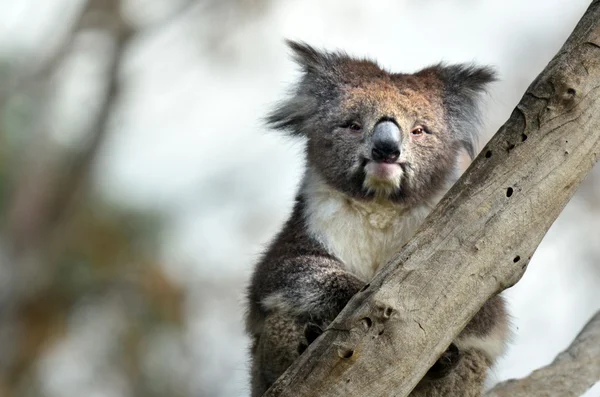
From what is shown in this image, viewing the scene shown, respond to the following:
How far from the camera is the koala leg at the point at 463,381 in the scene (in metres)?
3.74

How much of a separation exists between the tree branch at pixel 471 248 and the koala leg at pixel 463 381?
582 mm

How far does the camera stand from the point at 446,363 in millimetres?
3418

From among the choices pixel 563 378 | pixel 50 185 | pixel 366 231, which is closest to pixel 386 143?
pixel 366 231

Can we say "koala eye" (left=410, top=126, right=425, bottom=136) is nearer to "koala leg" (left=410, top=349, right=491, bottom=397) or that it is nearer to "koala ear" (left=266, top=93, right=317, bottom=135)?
"koala ear" (left=266, top=93, right=317, bottom=135)

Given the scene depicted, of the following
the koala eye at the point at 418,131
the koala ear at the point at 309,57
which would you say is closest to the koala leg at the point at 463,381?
the koala eye at the point at 418,131

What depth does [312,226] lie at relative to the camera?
13.4 feet

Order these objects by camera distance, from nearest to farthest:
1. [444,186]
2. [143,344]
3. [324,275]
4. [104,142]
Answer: [324,275], [444,186], [104,142], [143,344]

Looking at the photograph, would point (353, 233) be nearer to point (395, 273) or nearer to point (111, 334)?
point (395, 273)

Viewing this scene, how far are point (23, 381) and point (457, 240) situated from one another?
842 cm

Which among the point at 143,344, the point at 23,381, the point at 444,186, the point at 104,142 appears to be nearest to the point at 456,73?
the point at 444,186

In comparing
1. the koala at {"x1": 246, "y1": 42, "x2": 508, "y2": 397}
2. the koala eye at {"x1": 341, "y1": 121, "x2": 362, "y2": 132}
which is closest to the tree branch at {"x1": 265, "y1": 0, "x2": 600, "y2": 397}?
the koala at {"x1": 246, "y1": 42, "x2": 508, "y2": 397}

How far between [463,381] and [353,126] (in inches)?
47.5

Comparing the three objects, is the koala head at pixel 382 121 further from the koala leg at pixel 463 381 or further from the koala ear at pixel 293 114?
the koala leg at pixel 463 381

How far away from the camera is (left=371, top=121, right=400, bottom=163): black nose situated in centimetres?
384
